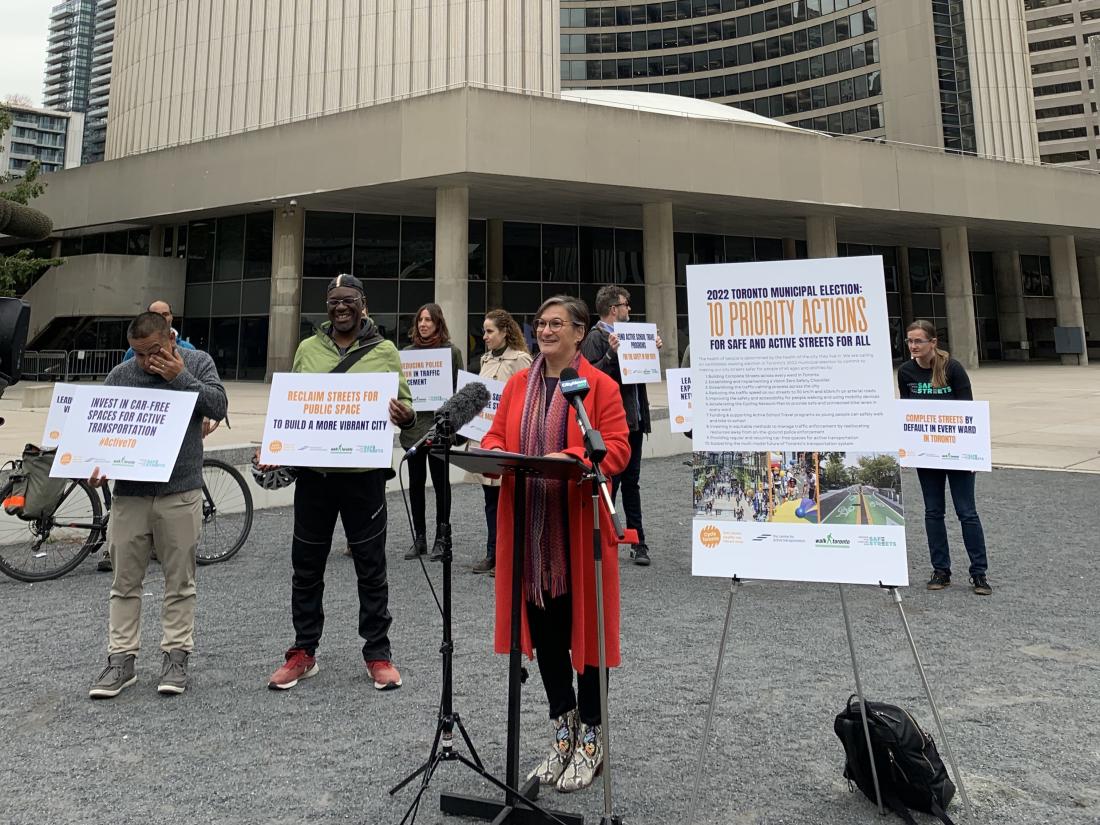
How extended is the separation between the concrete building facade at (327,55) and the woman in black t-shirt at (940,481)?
98.0 feet

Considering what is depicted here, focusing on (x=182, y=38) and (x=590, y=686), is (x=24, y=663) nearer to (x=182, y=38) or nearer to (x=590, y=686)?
(x=590, y=686)

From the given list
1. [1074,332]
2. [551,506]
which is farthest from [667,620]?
[1074,332]

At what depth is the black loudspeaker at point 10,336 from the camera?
12.4 ft

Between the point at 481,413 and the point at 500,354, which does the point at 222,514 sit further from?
the point at 500,354

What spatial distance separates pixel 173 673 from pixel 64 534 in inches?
132

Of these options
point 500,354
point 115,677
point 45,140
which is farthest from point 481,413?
point 45,140

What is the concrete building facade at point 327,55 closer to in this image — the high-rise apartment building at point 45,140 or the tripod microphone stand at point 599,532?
the tripod microphone stand at point 599,532

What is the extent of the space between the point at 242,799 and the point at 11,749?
134 centimetres

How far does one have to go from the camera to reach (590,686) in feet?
10.1

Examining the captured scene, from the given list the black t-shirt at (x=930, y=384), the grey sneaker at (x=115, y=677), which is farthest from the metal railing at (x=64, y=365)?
the black t-shirt at (x=930, y=384)

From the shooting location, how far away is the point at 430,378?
7.13 meters

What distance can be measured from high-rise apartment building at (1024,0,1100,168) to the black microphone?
10007 cm

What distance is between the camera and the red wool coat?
115 inches

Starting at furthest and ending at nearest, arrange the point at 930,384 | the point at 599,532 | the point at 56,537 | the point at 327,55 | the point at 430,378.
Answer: the point at 327,55
the point at 430,378
the point at 56,537
the point at 930,384
the point at 599,532
